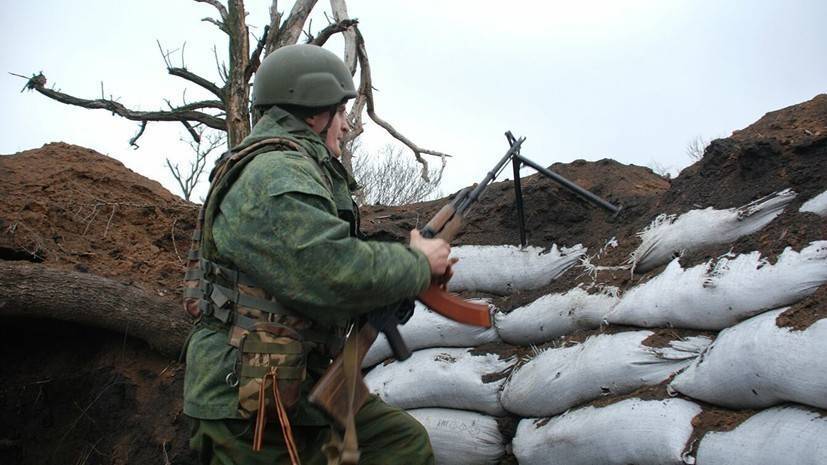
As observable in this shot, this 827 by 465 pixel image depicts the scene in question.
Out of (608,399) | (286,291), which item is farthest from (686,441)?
(286,291)

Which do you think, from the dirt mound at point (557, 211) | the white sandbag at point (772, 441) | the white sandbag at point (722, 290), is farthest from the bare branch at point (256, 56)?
the white sandbag at point (772, 441)

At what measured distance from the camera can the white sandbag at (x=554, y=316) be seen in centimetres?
329

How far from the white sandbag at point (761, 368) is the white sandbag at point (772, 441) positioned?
0.18 ft

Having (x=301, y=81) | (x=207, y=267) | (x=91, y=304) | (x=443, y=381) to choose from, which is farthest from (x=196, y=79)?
(x=207, y=267)

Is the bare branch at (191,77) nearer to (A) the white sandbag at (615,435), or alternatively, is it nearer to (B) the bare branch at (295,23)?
(B) the bare branch at (295,23)

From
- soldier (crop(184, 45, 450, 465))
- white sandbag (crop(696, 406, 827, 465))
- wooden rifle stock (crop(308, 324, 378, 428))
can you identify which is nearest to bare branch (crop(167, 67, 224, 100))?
soldier (crop(184, 45, 450, 465))

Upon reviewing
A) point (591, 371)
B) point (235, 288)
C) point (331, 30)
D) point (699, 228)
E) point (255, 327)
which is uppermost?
point (331, 30)

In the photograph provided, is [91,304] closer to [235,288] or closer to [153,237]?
[153,237]

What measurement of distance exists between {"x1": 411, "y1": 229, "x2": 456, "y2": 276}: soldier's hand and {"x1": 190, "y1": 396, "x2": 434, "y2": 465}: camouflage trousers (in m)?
0.57

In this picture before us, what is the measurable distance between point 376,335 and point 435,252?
306mm

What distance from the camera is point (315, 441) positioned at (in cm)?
241

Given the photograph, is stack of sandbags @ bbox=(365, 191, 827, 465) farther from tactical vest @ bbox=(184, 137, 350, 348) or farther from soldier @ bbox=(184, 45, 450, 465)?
tactical vest @ bbox=(184, 137, 350, 348)

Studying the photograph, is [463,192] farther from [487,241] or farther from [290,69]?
[487,241]

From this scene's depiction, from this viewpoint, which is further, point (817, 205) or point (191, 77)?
point (191, 77)
